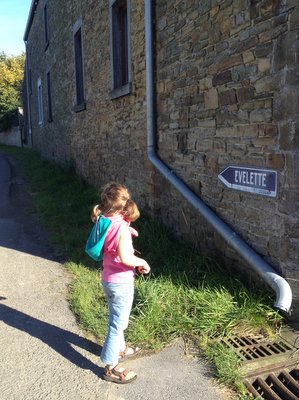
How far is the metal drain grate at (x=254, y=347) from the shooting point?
3.26 m

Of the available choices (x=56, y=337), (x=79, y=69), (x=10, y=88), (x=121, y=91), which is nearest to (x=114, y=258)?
(x=56, y=337)

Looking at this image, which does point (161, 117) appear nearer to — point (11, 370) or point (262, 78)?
point (262, 78)

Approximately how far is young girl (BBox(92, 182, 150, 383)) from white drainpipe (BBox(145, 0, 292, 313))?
1.27 meters

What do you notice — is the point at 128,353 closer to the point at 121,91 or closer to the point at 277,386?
the point at 277,386

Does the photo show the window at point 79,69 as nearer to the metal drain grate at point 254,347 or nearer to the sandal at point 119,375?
the metal drain grate at point 254,347

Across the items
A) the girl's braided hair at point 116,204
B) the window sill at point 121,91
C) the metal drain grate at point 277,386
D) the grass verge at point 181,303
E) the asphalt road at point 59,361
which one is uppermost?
the window sill at point 121,91

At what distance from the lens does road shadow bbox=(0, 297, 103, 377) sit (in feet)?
10.7

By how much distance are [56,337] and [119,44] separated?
19.2 ft

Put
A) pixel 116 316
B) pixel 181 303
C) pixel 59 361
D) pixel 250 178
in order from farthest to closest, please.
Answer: pixel 250 178
pixel 181 303
pixel 59 361
pixel 116 316

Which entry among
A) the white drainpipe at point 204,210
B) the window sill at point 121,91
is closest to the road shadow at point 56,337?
the white drainpipe at point 204,210

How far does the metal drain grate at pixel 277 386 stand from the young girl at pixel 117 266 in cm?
85

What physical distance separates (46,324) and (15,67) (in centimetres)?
4296

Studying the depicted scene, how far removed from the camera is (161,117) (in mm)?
6008

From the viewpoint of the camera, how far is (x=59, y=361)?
10.6ft
